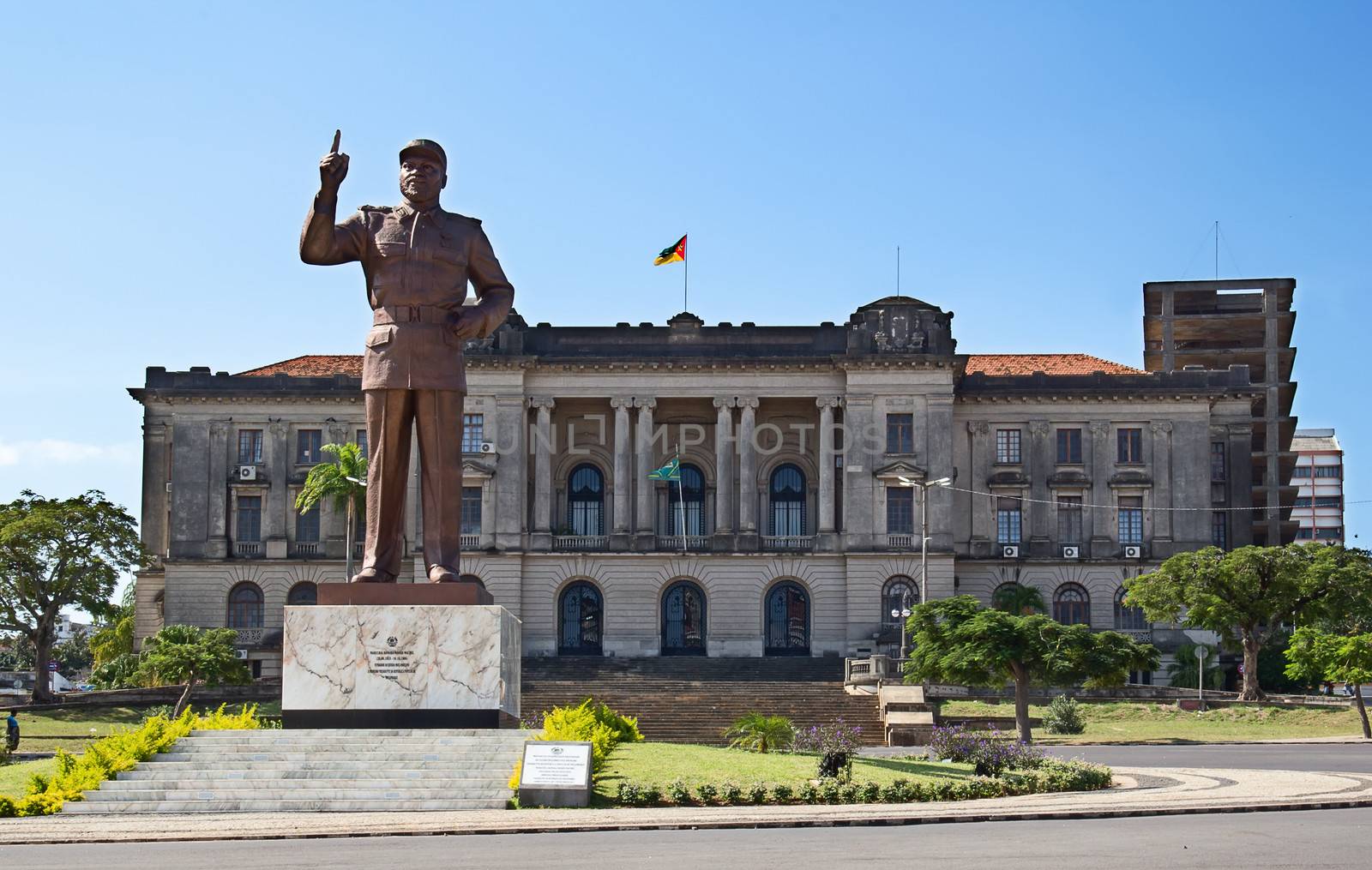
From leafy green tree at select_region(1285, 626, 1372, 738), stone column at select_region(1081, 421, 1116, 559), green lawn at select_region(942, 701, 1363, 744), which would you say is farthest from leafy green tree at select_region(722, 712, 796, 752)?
stone column at select_region(1081, 421, 1116, 559)

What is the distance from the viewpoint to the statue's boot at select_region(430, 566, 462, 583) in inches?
928

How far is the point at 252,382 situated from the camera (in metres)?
70.6

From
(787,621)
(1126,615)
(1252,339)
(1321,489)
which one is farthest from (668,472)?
(1321,489)

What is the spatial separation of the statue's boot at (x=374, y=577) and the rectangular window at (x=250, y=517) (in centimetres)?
4849

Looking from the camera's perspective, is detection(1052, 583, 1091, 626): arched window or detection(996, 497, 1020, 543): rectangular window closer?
detection(1052, 583, 1091, 626): arched window

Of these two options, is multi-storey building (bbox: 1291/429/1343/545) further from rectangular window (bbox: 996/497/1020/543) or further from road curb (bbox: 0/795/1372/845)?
road curb (bbox: 0/795/1372/845)

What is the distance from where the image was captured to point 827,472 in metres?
67.9

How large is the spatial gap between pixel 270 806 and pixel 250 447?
170 ft

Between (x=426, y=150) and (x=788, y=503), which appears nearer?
(x=426, y=150)

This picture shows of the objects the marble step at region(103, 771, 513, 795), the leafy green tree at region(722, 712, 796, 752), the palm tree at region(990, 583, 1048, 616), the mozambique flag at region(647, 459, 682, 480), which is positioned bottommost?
the leafy green tree at region(722, 712, 796, 752)

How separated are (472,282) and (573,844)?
359 inches

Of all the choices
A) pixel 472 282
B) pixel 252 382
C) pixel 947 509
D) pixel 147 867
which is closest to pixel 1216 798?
pixel 472 282

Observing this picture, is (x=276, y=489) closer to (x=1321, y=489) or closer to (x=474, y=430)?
(x=474, y=430)

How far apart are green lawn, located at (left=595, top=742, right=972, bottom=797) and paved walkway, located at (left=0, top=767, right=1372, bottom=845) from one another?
50.0 inches
